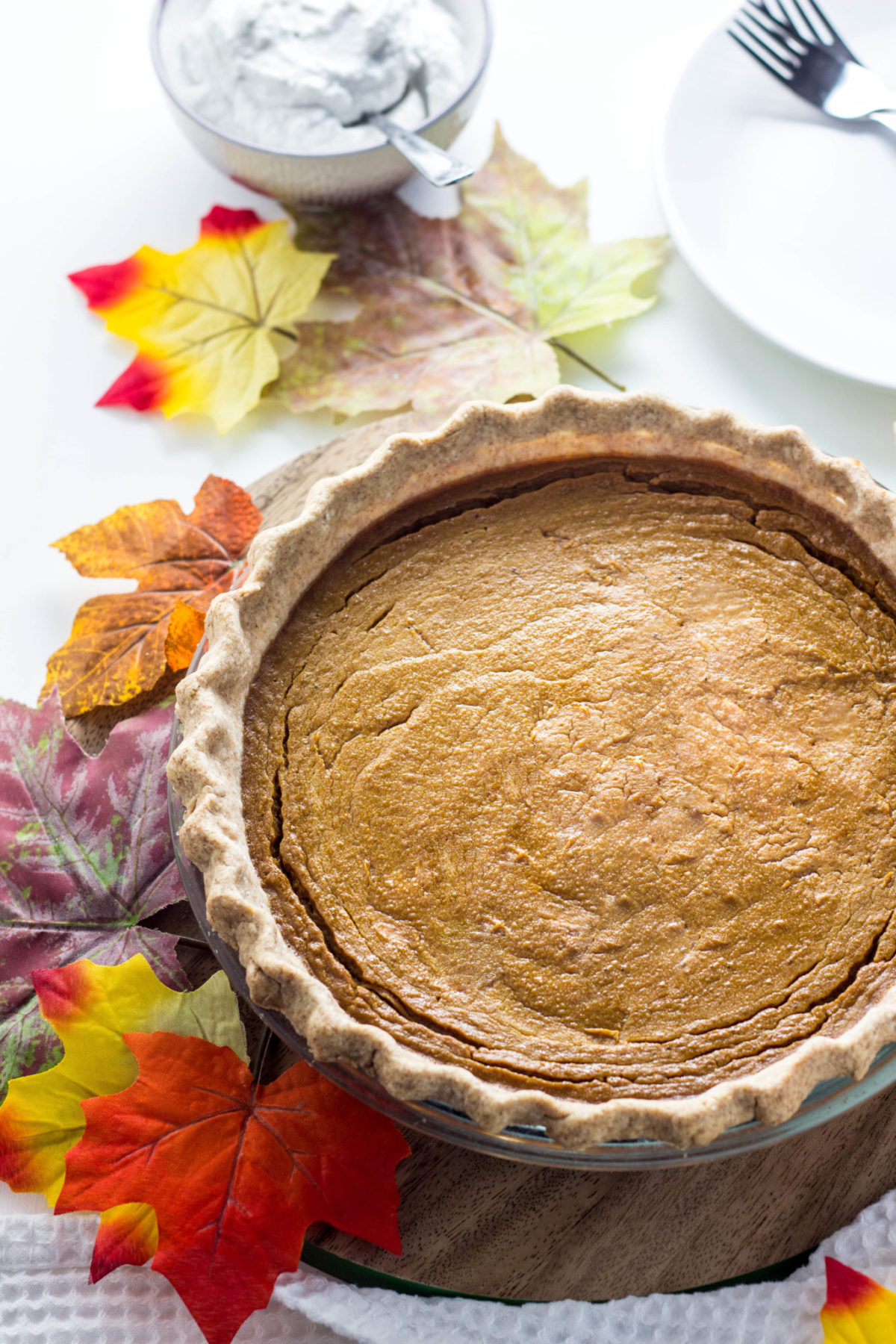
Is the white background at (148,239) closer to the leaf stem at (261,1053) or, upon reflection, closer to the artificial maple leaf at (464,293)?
the artificial maple leaf at (464,293)

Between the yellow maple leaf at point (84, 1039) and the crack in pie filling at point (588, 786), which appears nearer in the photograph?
the crack in pie filling at point (588, 786)

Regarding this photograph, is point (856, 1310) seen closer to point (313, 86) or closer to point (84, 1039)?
point (84, 1039)

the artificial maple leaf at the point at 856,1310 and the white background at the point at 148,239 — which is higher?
the white background at the point at 148,239

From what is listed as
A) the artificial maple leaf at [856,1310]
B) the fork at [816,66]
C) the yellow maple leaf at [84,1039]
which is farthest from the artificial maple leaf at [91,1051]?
the fork at [816,66]

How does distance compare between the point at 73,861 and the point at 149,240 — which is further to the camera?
the point at 149,240

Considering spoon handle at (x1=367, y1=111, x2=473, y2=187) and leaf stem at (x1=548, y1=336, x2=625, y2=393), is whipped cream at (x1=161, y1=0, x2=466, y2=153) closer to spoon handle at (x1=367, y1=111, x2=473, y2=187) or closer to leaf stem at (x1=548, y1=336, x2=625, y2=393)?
spoon handle at (x1=367, y1=111, x2=473, y2=187)

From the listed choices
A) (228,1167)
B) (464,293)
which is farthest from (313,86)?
(228,1167)

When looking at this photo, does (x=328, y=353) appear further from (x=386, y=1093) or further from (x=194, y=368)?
(x=386, y=1093)
